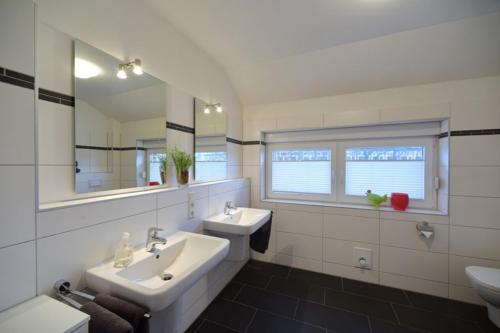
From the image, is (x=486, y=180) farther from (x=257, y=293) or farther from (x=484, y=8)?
(x=257, y=293)

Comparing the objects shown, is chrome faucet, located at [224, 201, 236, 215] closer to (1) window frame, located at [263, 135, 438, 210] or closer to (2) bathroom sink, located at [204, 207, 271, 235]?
(2) bathroom sink, located at [204, 207, 271, 235]

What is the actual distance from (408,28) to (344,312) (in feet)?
8.01

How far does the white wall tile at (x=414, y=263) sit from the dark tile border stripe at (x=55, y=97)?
9.31 feet

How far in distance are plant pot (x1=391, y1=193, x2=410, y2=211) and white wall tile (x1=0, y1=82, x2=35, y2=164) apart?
9.33 ft

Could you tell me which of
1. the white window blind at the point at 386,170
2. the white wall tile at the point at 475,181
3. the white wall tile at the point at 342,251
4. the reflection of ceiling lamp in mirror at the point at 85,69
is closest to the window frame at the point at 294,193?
the white window blind at the point at 386,170

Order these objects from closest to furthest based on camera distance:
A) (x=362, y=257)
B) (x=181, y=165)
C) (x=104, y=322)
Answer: (x=104, y=322) < (x=181, y=165) < (x=362, y=257)

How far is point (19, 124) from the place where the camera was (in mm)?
798

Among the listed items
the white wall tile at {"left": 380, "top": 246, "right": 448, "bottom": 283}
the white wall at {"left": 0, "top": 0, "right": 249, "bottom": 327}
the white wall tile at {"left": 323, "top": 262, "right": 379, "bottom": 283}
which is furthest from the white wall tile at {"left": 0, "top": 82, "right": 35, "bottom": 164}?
the white wall tile at {"left": 380, "top": 246, "right": 448, "bottom": 283}

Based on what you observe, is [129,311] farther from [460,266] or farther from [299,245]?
[460,266]

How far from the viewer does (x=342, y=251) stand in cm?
236

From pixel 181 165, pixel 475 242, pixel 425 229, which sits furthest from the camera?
pixel 425 229

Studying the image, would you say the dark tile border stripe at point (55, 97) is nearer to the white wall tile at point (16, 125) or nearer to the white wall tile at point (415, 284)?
the white wall tile at point (16, 125)

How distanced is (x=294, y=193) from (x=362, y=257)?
1.05 metres

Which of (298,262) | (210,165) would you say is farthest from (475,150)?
(210,165)
